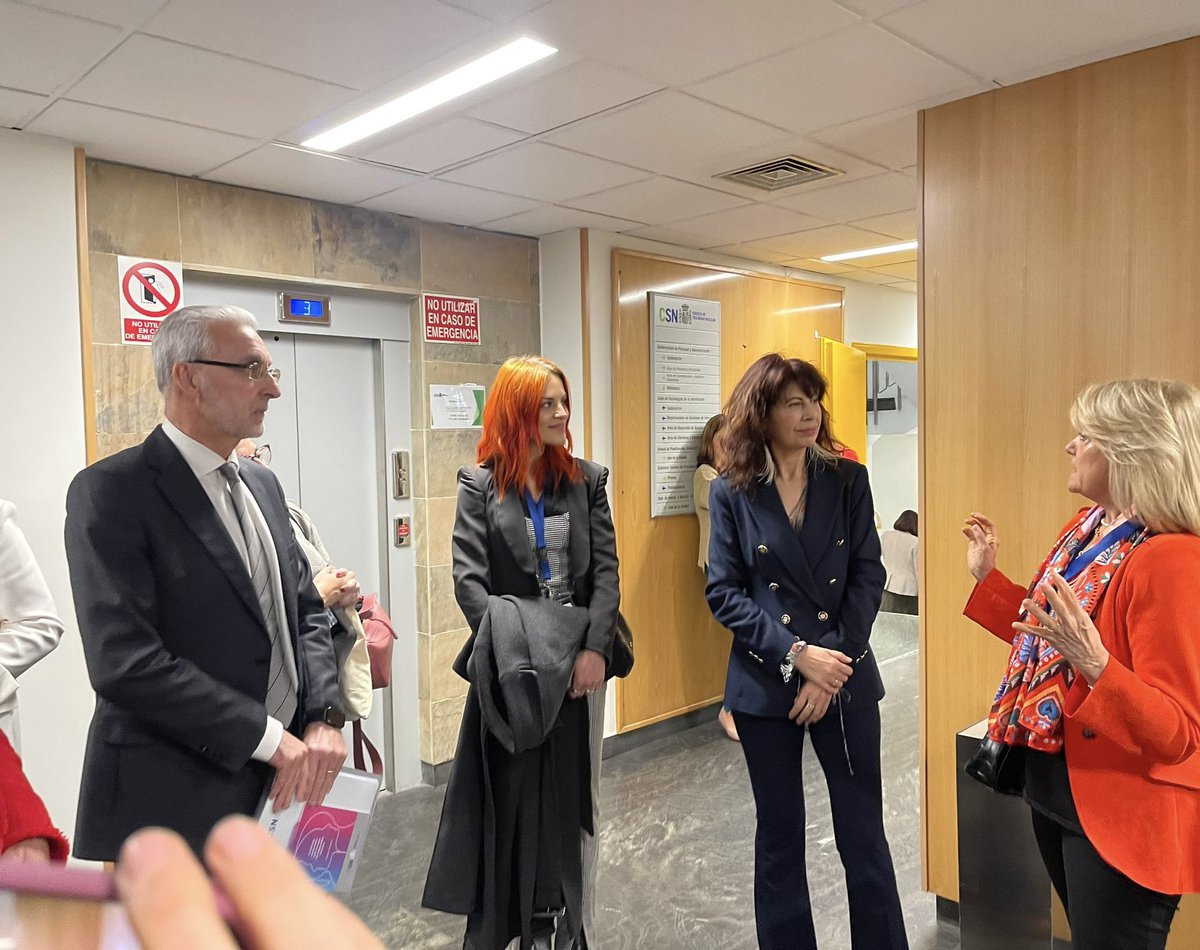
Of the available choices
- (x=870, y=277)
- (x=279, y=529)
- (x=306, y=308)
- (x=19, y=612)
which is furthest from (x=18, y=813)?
(x=870, y=277)

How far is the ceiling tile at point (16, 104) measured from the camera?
2506mm

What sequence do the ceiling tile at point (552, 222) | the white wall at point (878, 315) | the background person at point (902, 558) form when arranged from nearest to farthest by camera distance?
the ceiling tile at point (552, 222)
the background person at point (902, 558)
the white wall at point (878, 315)

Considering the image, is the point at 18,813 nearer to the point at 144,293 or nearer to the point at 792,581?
the point at 792,581

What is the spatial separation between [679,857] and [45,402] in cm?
266

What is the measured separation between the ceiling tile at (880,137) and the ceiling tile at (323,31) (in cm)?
136

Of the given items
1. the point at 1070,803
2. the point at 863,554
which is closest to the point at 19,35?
the point at 863,554

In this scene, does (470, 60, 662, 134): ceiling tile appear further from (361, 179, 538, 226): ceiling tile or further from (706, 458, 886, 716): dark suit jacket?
(706, 458, 886, 716): dark suit jacket

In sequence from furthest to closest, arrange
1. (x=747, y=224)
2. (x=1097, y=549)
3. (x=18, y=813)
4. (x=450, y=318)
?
(x=747, y=224), (x=450, y=318), (x=1097, y=549), (x=18, y=813)

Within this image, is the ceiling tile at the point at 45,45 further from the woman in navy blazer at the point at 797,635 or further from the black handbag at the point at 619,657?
the black handbag at the point at 619,657

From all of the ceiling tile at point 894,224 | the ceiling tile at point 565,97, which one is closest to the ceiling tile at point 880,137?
the ceiling tile at point 565,97

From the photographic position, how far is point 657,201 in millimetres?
3902

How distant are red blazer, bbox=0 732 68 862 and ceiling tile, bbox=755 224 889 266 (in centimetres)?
411

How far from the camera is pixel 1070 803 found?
1.71 metres

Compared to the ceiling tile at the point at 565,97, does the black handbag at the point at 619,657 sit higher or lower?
lower
